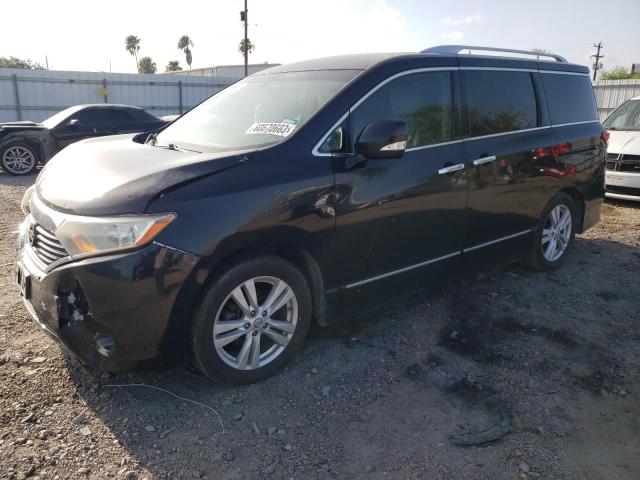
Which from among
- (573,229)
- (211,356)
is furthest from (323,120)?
(573,229)

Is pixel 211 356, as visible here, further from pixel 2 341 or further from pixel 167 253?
pixel 2 341

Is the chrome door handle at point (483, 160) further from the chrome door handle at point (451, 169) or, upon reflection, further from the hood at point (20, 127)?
the hood at point (20, 127)

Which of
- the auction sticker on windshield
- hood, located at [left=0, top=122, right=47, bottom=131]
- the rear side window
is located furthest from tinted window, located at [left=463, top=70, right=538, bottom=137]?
hood, located at [left=0, top=122, right=47, bottom=131]

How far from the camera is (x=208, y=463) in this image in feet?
8.32

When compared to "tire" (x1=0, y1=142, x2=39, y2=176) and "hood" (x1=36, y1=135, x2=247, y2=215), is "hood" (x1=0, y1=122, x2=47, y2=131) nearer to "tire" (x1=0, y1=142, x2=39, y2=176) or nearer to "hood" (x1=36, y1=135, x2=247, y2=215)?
"tire" (x1=0, y1=142, x2=39, y2=176)

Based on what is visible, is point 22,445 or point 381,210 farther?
point 381,210

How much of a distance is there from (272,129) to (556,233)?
332cm

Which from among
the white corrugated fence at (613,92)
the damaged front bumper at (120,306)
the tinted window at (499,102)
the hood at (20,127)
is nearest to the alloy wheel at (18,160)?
the hood at (20,127)

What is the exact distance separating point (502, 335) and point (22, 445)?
10.3 ft

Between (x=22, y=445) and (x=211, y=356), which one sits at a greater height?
(x=211, y=356)

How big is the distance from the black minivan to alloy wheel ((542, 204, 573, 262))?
0.51m

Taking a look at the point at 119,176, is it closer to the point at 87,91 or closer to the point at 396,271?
the point at 396,271

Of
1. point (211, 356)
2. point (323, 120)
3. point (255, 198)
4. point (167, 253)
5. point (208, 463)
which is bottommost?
point (208, 463)

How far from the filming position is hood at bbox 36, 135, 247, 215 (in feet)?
8.83
